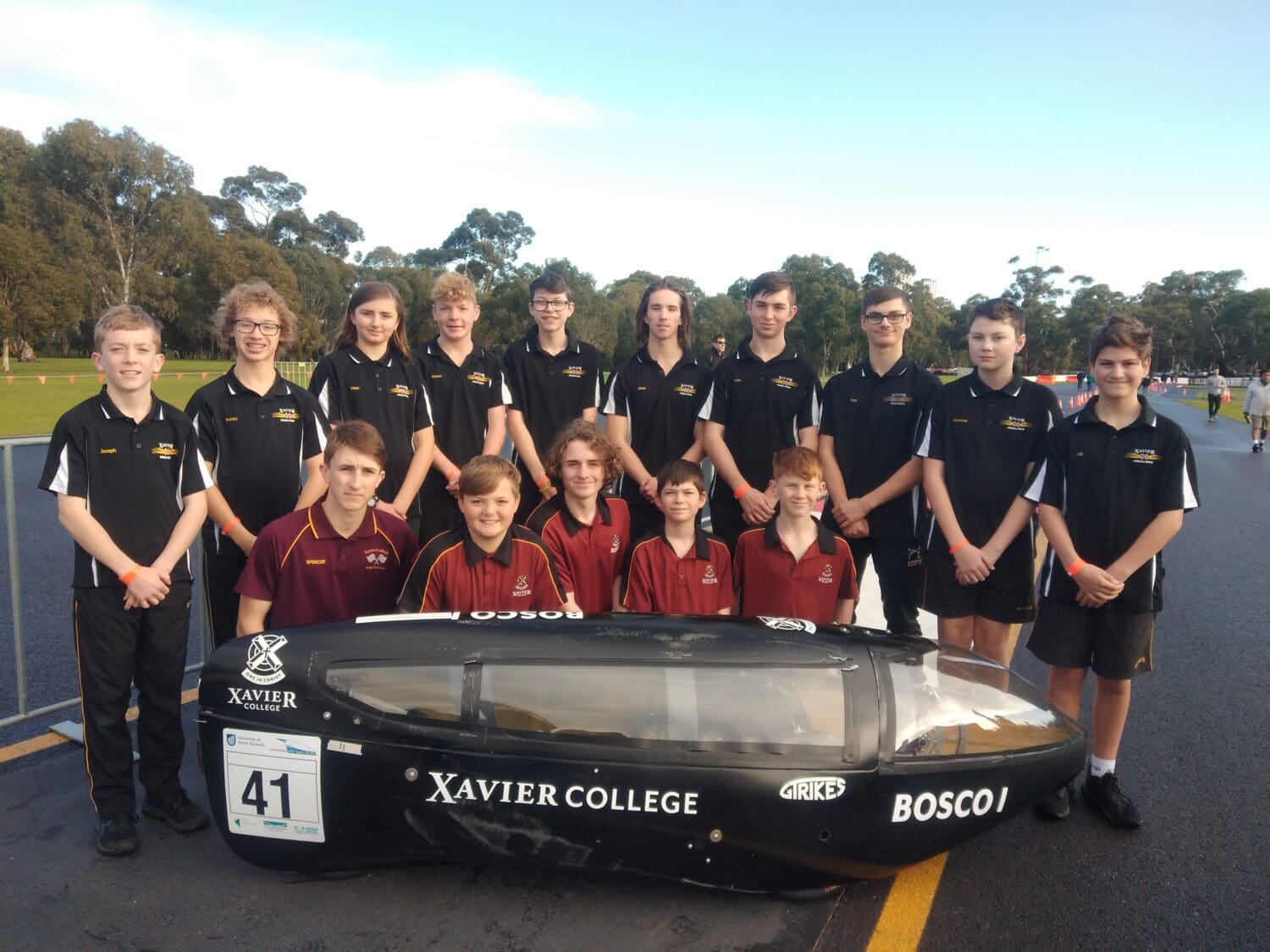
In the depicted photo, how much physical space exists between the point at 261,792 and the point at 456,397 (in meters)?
2.37

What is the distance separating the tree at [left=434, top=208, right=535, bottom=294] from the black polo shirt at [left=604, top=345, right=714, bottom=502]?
90248 mm

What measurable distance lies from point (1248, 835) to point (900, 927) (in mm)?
1515

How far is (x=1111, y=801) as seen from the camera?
3150mm

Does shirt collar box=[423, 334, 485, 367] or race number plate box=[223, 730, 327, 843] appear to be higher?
shirt collar box=[423, 334, 485, 367]

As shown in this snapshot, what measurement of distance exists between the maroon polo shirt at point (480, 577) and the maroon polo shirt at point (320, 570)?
0.52 ft

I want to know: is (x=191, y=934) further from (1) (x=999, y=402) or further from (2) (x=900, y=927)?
(1) (x=999, y=402)

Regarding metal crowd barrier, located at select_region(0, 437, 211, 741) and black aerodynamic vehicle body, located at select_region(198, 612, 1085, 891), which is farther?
metal crowd barrier, located at select_region(0, 437, 211, 741)

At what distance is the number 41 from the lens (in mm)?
2580

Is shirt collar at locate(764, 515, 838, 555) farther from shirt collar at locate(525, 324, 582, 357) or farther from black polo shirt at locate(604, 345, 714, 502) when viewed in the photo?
shirt collar at locate(525, 324, 582, 357)

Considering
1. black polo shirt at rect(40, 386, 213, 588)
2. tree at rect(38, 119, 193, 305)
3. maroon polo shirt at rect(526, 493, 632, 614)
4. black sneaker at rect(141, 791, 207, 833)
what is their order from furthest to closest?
tree at rect(38, 119, 193, 305)
maroon polo shirt at rect(526, 493, 632, 614)
black sneaker at rect(141, 791, 207, 833)
black polo shirt at rect(40, 386, 213, 588)

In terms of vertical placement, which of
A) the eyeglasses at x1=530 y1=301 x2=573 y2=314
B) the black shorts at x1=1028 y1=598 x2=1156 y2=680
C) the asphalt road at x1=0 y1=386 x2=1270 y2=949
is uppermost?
the eyeglasses at x1=530 y1=301 x2=573 y2=314

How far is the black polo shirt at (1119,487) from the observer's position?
3.13m

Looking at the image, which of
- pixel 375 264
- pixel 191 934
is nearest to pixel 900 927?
pixel 191 934

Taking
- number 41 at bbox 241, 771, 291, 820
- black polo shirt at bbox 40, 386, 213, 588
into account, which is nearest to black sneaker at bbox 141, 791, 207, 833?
number 41 at bbox 241, 771, 291, 820
